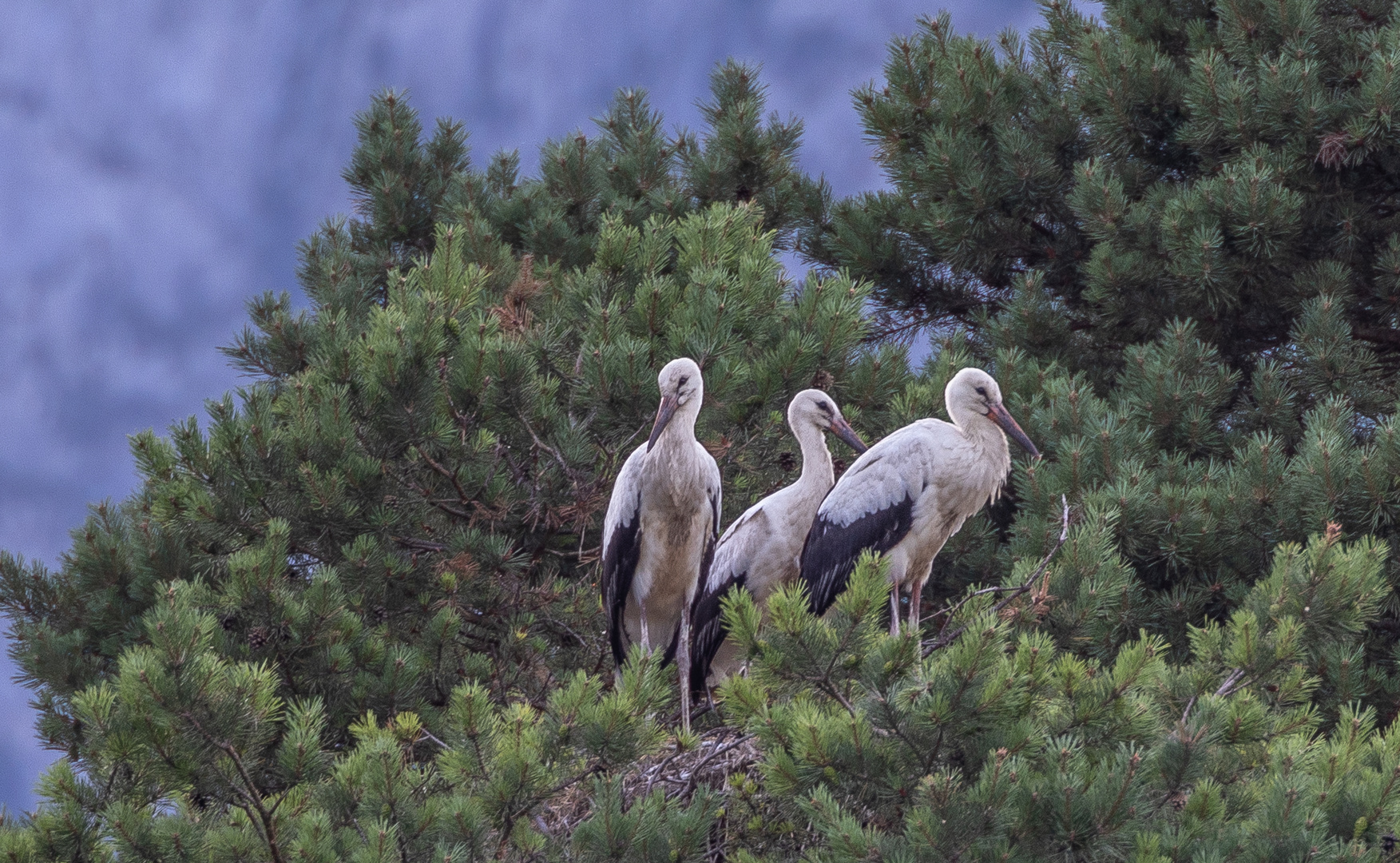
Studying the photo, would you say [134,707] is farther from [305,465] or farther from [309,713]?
[305,465]

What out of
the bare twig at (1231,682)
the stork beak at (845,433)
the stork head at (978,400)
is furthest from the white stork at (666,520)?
the bare twig at (1231,682)

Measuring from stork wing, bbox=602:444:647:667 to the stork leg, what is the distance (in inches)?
10.7

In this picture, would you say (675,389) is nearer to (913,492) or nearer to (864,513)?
(864,513)

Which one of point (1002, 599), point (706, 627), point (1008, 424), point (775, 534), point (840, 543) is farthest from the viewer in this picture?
point (706, 627)

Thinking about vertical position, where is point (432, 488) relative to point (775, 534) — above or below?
above

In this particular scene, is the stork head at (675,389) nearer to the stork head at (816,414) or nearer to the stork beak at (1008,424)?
the stork head at (816,414)

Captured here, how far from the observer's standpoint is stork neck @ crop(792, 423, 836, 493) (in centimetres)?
702

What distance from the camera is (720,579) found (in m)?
7.04

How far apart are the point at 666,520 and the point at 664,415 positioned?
570 millimetres

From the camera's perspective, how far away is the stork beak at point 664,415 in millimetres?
6508

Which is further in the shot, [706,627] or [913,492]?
[706,627]

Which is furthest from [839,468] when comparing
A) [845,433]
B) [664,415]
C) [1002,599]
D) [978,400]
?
[1002,599]

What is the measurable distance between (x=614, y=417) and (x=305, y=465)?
145 centimetres

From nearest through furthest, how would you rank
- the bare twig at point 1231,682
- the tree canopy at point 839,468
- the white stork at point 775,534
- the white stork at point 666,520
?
the tree canopy at point 839,468, the bare twig at point 1231,682, the white stork at point 666,520, the white stork at point 775,534
